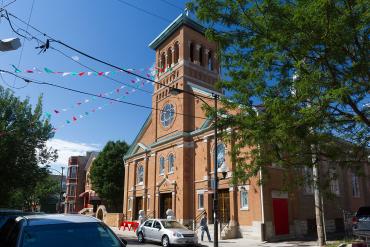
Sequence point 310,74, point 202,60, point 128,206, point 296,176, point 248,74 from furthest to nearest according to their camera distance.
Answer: point 128,206, point 202,60, point 296,176, point 248,74, point 310,74

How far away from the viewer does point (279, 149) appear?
10500 millimetres

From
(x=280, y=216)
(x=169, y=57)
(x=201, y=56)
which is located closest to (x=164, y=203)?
(x=280, y=216)

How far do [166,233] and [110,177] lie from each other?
3146cm

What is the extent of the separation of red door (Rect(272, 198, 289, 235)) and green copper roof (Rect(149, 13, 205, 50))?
60.5 feet

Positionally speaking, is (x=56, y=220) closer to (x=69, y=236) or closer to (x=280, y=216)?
(x=69, y=236)

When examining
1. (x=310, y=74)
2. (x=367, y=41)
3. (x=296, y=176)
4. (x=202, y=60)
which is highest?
(x=202, y=60)

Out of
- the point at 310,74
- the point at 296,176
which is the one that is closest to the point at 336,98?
the point at 310,74

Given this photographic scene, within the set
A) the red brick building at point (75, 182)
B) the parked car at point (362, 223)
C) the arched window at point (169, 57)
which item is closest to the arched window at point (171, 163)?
the arched window at point (169, 57)

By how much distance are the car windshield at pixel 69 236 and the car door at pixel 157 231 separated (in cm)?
1444

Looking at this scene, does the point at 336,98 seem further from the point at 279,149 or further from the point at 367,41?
the point at 279,149

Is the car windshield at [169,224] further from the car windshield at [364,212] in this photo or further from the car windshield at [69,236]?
the car windshield at [69,236]

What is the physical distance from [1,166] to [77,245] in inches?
812

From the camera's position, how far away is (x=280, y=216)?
2427 centimetres

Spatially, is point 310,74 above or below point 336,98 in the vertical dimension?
above
